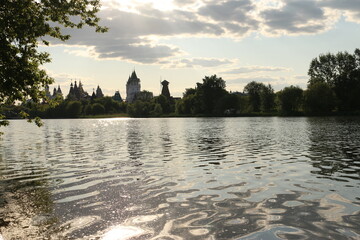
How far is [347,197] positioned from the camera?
13352mm

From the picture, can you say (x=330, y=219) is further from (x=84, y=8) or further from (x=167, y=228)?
(x=84, y=8)

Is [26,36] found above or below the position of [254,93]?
below

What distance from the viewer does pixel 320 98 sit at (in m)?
124

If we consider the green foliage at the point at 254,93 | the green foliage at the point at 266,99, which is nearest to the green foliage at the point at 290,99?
the green foliage at the point at 266,99

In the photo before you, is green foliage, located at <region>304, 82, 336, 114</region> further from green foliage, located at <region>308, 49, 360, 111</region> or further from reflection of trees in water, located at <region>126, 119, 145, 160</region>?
reflection of trees in water, located at <region>126, 119, 145, 160</region>

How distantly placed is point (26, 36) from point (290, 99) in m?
136

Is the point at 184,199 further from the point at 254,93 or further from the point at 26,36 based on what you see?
the point at 254,93

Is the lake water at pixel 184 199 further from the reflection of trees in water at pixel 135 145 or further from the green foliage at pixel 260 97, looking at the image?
the green foliage at pixel 260 97

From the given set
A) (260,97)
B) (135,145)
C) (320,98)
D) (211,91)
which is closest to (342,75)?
(320,98)

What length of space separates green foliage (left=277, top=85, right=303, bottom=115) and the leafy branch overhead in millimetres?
132161

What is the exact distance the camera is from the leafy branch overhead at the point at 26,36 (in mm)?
15391

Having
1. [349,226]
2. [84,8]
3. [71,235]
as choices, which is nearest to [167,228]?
[71,235]

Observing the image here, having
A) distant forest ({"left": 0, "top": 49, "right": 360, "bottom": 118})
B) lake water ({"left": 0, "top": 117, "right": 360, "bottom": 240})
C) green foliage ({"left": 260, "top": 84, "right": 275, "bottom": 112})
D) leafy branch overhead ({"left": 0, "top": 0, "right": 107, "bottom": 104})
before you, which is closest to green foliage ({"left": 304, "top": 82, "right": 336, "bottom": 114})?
distant forest ({"left": 0, "top": 49, "right": 360, "bottom": 118})

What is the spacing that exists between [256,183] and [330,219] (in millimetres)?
5637
